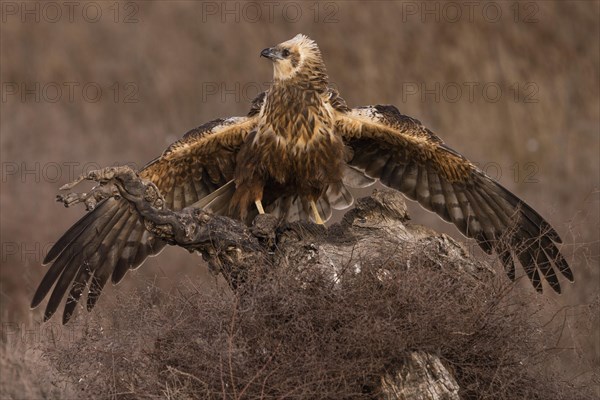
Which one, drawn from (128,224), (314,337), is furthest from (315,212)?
(314,337)

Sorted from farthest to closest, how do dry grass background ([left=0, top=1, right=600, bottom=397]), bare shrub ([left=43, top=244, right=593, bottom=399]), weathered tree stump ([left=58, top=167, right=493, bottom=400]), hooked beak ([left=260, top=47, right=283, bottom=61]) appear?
dry grass background ([left=0, top=1, right=600, bottom=397]), hooked beak ([left=260, top=47, right=283, bottom=61]), weathered tree stump ([left=58, top=167, right=493, bottom=400]), bare shrub ([left=43, top=244, right=593, bottom=399])

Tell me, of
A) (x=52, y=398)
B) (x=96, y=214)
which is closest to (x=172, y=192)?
(x=96, y=214)

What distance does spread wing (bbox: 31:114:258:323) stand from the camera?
25.5ft

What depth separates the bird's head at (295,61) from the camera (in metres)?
7.70

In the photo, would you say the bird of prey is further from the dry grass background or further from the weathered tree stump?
the dry grass background

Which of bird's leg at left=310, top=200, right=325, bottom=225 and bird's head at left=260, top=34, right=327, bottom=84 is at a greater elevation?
bird's head at left=260, top=34, right=327, bottom=84

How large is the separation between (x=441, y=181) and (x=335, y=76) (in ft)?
25.9

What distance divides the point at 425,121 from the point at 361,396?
9146mm

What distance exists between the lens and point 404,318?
19.7 ft

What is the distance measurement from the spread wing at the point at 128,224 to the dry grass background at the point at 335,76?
602 cm

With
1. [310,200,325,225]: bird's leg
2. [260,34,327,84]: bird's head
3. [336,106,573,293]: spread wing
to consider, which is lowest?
[310,200,325,225]: bird's leg

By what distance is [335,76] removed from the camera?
15852 mm

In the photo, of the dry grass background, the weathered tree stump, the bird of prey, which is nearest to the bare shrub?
the weathered tree stump

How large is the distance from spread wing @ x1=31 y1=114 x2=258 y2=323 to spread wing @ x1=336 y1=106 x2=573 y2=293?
73cm
